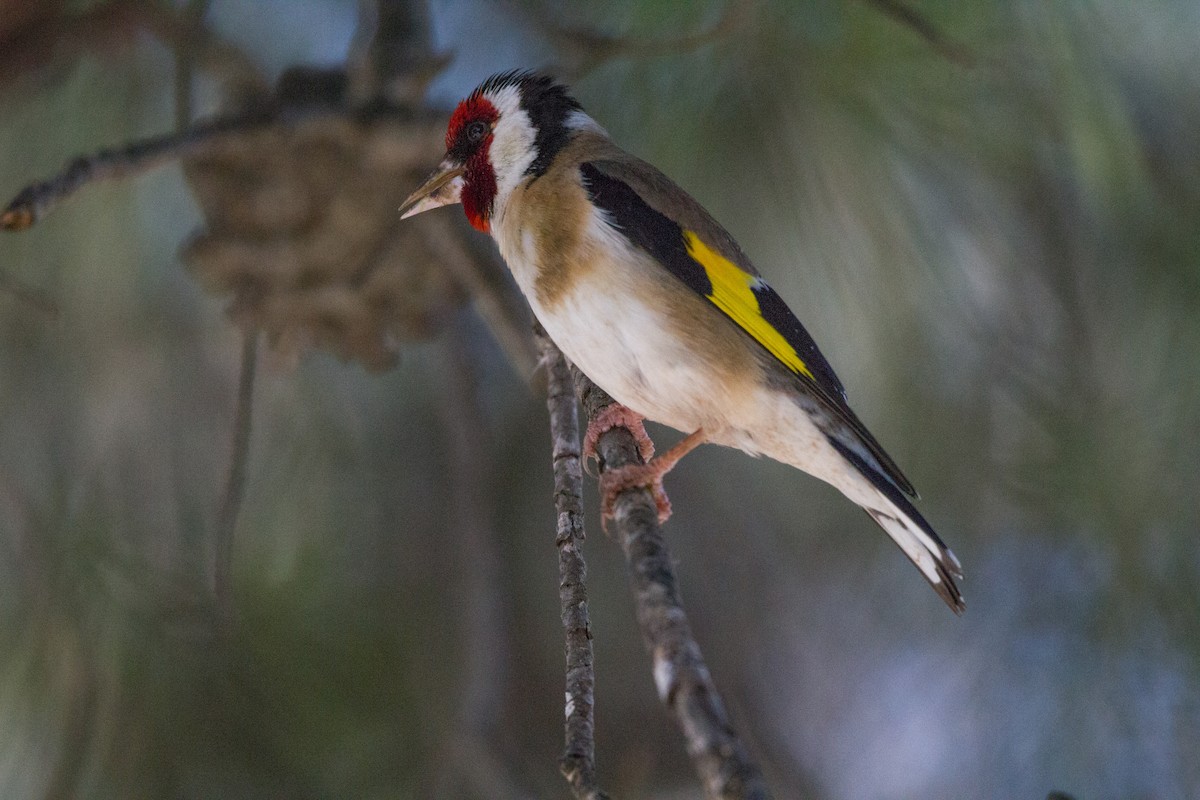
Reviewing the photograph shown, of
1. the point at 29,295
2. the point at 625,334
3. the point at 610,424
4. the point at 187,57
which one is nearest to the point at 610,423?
the point at 610,424

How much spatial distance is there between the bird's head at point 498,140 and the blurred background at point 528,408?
0.48 ft

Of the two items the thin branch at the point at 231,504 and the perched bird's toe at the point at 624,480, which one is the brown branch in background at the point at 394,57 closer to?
the thin branch at the point at 231,504

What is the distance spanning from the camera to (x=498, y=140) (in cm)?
245

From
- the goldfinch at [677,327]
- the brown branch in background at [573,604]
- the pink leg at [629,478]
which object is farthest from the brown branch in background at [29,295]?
the pink leg at [629,478]

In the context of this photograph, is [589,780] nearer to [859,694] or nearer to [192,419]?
[859,694]

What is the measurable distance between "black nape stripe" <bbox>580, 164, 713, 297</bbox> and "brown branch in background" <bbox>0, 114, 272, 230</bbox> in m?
0.82

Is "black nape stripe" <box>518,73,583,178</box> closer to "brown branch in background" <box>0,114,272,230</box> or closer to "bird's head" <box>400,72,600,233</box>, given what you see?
"bird's head" <box>400,72,600,233</box>

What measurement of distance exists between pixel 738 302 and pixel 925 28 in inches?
24.3

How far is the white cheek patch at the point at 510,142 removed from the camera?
93.7 inches

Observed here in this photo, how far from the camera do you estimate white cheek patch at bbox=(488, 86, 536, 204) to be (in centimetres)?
238

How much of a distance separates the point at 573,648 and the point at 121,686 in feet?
5.36

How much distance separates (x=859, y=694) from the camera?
2.97 meters

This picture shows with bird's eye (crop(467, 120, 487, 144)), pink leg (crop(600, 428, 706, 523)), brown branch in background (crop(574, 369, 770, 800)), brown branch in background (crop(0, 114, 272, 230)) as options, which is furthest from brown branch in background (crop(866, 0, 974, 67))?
brown branch in background (crop(0, 114, 272, 230))

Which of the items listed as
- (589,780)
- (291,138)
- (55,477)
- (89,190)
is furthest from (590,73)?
(589,780)
